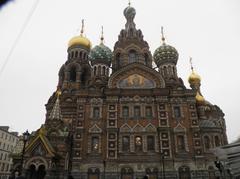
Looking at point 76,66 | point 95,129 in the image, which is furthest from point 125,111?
point 76,66

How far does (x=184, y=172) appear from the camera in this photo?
2316 cm

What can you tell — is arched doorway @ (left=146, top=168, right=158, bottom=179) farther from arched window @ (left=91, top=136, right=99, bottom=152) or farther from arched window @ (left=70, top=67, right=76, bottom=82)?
arched window @ (left=70, top=67, right=76, bottom=82)

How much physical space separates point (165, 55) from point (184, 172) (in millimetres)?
16029

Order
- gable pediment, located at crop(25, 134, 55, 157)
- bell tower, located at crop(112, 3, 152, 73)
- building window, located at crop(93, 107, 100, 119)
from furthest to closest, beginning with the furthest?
bell tower, located at crop(112, 3, 152, 73) < building window, located at crop(93, 107, 100, 119) < gable pediment, located at crop(25, 134, 55, 157)

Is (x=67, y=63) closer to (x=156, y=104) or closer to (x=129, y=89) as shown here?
(x=129, y=89)

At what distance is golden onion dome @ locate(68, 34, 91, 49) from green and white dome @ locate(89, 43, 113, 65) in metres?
3.30

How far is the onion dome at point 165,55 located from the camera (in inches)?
1287

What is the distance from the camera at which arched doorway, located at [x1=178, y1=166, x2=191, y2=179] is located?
23009 mm

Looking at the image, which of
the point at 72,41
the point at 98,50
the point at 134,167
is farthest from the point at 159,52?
the point at 134,167

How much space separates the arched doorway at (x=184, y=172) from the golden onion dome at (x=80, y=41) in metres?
22.7

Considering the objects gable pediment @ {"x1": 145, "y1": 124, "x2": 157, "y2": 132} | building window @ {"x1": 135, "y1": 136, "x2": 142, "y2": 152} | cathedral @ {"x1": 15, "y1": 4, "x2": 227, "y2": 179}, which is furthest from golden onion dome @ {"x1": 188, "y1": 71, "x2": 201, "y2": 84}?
building window @ {"x1": 135, "y1": 136, "x2": 142, "y2": 152}

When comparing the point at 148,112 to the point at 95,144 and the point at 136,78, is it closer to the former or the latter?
the point at 136,78

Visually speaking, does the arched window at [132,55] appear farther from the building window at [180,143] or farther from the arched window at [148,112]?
the building window at [180,143]

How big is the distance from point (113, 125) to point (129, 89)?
4.41m
